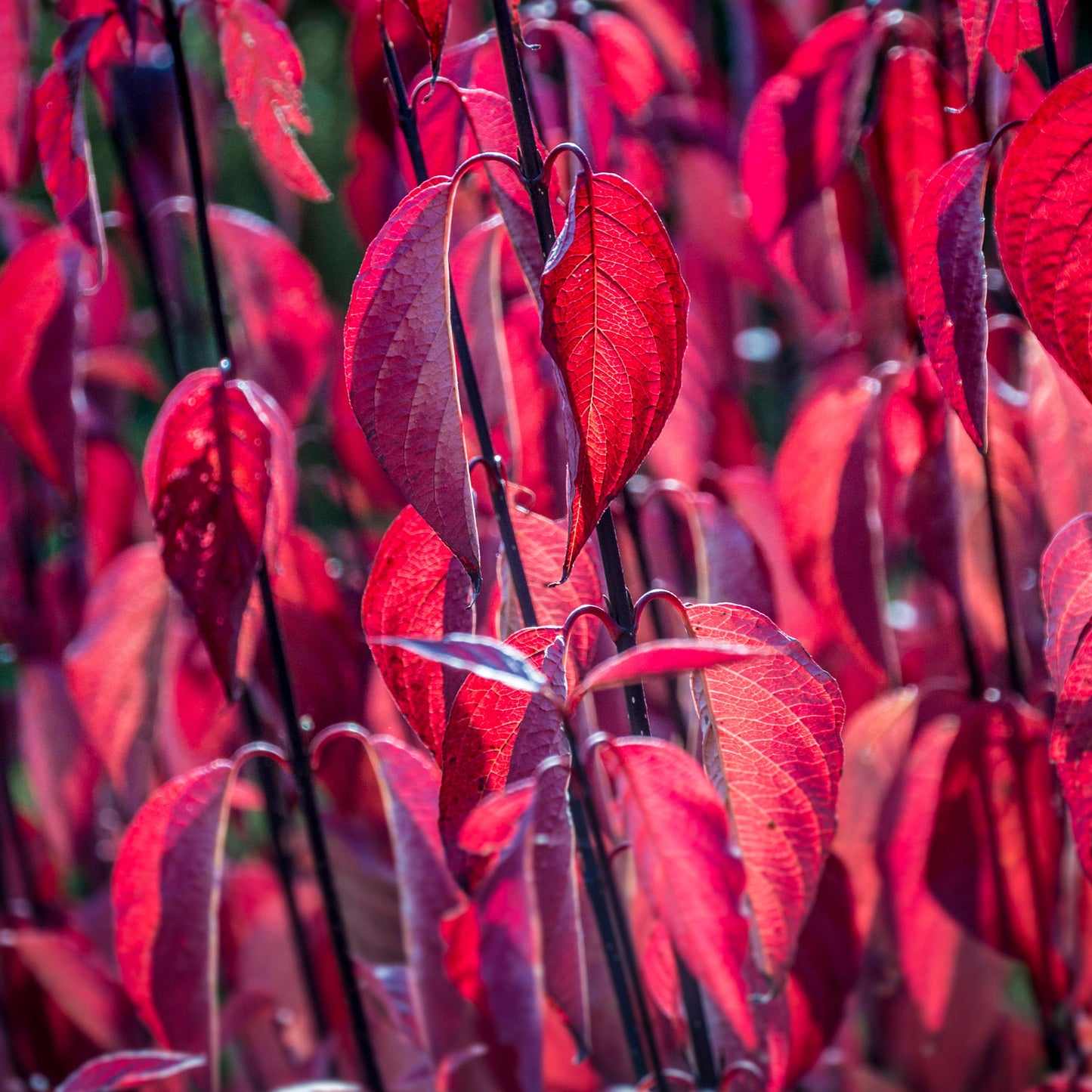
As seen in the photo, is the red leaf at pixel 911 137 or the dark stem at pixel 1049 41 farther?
the red leaf at pixel 911 137

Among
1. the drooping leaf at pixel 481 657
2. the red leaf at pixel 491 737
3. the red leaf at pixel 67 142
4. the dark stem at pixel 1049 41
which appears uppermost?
the red leaf at pixel 67 142

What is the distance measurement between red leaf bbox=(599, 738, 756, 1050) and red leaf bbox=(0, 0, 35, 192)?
1.91 feet

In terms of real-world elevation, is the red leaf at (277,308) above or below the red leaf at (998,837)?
above

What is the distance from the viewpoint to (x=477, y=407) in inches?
19.6

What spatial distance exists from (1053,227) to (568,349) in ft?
0.56

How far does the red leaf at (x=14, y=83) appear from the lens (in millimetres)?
708

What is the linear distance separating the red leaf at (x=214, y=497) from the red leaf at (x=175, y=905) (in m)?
0.09

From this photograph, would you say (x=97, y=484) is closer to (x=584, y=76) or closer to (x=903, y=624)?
(x=584, y=76)

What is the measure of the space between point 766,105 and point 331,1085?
0.58 meters

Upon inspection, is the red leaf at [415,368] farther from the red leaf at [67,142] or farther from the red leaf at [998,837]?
the red leaf at [998,837]

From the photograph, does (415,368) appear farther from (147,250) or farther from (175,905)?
(147,250)

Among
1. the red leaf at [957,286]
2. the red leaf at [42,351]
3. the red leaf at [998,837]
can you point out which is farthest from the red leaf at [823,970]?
the red leaf at [42,351]

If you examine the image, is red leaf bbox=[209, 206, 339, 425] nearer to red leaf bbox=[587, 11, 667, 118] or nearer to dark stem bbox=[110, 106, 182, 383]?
dark stem bbox=[110, 106, 182, 383]

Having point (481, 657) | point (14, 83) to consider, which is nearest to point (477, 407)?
point (481, 657)
